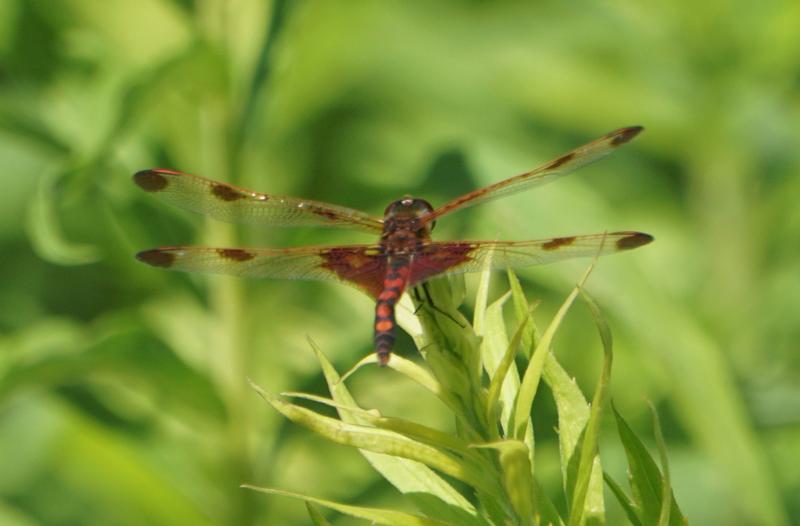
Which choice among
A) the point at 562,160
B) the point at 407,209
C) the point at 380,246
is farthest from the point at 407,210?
the point at 562,160

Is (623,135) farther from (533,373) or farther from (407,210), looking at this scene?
(533,373)

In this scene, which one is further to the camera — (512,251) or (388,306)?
(512,251)

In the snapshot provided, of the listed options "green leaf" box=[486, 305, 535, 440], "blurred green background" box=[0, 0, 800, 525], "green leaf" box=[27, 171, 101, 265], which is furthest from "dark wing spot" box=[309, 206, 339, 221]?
"green leaf" box=[486, 305, 535, 440]

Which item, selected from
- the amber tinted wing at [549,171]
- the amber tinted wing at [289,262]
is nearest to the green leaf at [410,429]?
the amber tinted wing at [289,262]

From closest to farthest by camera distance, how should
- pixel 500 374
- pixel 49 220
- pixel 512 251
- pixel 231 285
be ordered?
pixel 500 374, pixel 512 251, pixel 49 220, pixel 231 285

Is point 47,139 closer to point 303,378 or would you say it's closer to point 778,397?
point 303,378

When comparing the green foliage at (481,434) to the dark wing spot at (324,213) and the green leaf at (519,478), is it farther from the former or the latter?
the dark wing spot at (324,213)

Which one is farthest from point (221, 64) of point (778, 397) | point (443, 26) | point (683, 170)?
point (443, 26)
